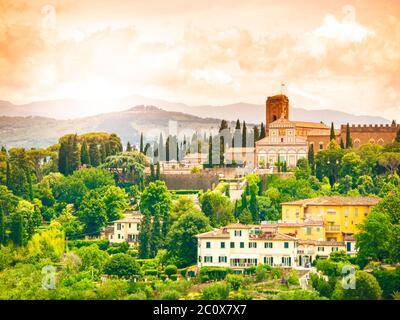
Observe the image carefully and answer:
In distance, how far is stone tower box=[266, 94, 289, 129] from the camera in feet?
76.3

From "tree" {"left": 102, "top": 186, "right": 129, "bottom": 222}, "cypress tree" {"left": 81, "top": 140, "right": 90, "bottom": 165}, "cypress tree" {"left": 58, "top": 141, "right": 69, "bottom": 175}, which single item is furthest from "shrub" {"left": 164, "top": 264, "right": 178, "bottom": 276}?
"cypress tree" {"left": 81, "top": 140, "right": 90, "bottom": 165}

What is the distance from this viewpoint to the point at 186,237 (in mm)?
17812

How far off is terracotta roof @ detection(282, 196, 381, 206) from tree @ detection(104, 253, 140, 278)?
11.8 feet

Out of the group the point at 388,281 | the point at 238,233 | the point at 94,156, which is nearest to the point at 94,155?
the point at 94,156

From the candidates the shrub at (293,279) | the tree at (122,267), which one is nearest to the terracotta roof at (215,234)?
the tree at (122,267)

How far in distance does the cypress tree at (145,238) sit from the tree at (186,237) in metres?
0.33

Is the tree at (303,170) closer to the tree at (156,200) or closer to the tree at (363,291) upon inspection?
the tree at (156,200)

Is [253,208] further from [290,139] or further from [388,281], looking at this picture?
[290,139]

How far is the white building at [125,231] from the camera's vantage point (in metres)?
19.5

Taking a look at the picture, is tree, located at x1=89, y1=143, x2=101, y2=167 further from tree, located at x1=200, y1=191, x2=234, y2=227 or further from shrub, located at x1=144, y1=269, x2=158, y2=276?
shrub, located at x1=144, y1=269, x2=158, y2=276

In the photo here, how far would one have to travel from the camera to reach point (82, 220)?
2022cm

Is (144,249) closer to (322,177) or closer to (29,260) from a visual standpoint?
(29,260)

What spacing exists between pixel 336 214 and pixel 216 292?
13.5ft

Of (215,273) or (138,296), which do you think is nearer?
(138,296)
